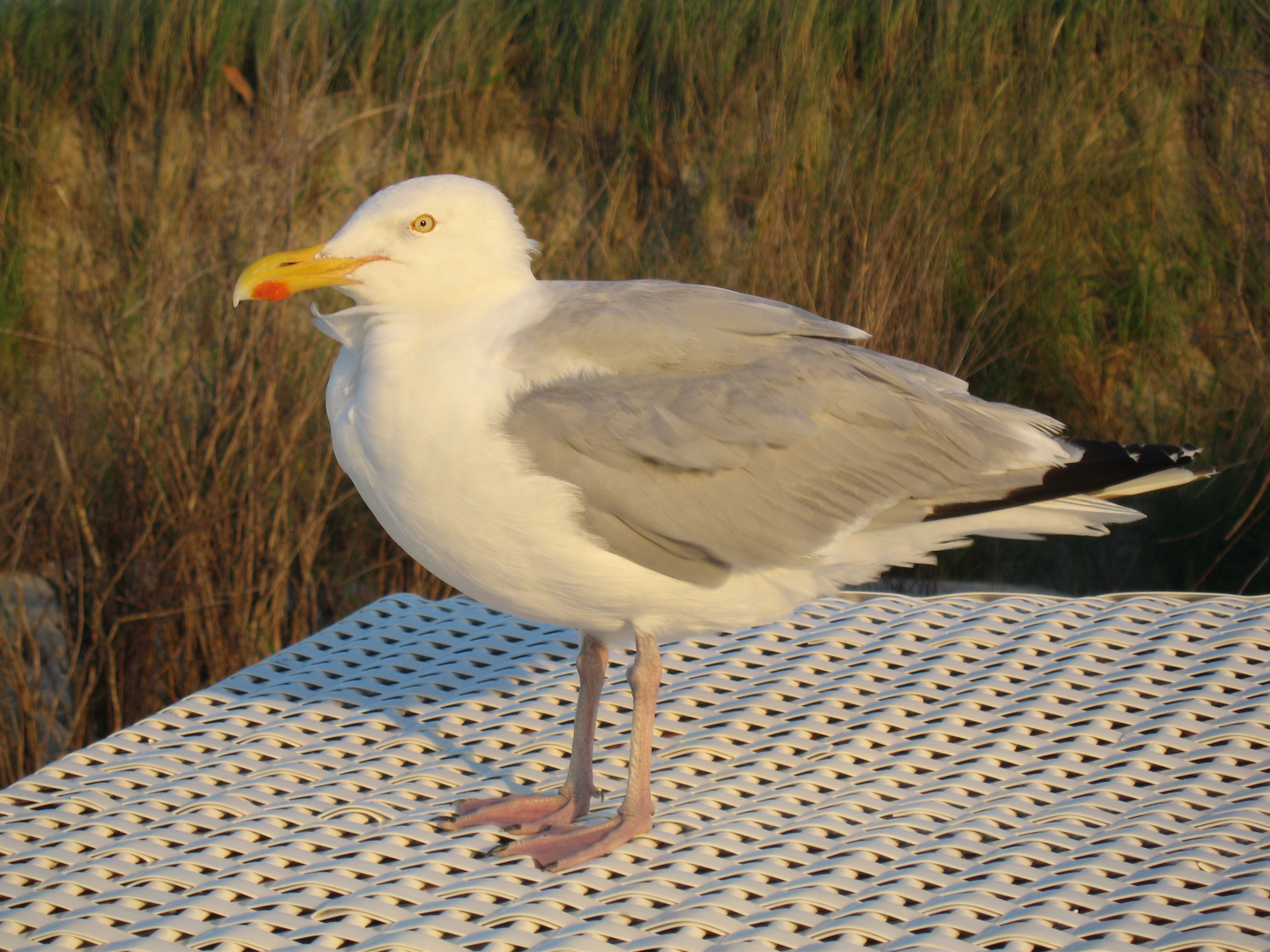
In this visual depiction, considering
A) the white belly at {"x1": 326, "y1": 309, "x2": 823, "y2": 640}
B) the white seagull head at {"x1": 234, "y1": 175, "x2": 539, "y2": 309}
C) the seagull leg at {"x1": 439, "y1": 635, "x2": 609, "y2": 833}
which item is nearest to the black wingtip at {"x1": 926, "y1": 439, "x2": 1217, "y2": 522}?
the white belly at {"x1": 326, "y1": 309, "x2": 823, "y2": 640}

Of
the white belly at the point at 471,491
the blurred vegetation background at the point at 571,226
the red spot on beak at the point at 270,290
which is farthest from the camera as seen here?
the blurred vegetation background at the point at 571,226

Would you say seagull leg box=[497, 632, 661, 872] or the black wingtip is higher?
the black wingtip

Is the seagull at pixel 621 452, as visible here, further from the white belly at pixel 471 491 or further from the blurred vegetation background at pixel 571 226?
the blurred vegetation background at pixel 571 226

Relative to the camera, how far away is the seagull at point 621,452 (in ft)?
6.77

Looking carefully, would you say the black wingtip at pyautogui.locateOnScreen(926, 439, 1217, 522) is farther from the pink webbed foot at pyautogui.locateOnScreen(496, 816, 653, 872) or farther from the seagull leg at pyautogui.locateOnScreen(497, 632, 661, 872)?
the pink webbed foot at pyautogui.locateOnScreen(496, 816, 653, 872)

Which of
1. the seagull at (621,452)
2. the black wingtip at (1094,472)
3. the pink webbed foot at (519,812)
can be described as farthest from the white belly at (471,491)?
the black wingtip at (1094,472)

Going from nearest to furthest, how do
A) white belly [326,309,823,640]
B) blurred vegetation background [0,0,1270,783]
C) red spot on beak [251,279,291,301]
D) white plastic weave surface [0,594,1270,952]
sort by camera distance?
white plastic weave surface [0,594,1270,952], white belly [326,309,823,640], red spot on beak [251,279,291,301], blurred vegetation background [0,0,1270,783]

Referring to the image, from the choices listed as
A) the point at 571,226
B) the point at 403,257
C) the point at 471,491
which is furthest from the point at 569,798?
the point at 571,226

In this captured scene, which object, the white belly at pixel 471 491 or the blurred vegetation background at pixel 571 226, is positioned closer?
the white belly at pixel 471 491

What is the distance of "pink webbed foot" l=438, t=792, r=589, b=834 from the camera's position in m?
2.21

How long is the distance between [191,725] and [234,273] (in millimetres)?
1457

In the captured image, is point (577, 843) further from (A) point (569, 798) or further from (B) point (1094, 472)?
(B) point (1094, 472)

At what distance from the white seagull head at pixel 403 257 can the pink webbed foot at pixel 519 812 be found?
2.71ft

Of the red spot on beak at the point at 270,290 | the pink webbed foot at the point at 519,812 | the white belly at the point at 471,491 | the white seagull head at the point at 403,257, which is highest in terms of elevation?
the white seagull head at the point at 403,257
